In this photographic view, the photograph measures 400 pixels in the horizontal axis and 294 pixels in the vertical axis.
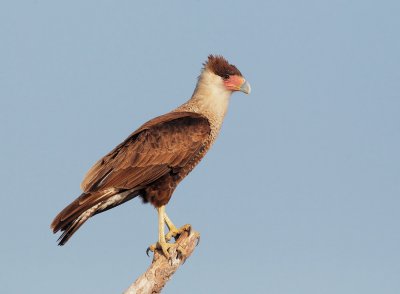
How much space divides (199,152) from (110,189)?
1.36 metres

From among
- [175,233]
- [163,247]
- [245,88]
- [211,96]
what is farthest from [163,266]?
[245,88]

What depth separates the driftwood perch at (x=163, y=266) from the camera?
774 centimetres

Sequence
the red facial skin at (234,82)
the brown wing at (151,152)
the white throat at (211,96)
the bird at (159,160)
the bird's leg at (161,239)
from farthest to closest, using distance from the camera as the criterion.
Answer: the red facial skin at (234,82)
the white throat at (211,96)
the brown wing at (151,152)
the bird at (159,160)
the bird's leg at (161,239)

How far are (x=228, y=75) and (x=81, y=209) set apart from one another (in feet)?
10.0

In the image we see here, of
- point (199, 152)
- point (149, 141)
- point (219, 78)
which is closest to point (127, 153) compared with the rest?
point (149, 141)

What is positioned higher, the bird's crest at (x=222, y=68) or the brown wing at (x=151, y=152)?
the bird's crest at (x=222, y=68)

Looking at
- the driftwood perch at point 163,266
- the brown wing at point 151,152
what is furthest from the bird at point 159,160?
the driftwood perch at point 163,266

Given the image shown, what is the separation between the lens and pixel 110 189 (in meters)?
8.81

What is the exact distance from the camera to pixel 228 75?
10250 mm

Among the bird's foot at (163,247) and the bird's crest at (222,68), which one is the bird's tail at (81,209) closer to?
the bird's foot at (163,247)

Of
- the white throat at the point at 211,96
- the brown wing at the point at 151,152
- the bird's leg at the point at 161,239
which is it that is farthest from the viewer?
the white throat at the point at 211,96

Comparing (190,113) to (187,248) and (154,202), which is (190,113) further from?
(187,248)

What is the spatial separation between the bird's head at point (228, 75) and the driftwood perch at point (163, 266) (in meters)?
2.29

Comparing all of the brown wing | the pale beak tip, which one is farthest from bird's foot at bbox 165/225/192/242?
the pale beak tip
